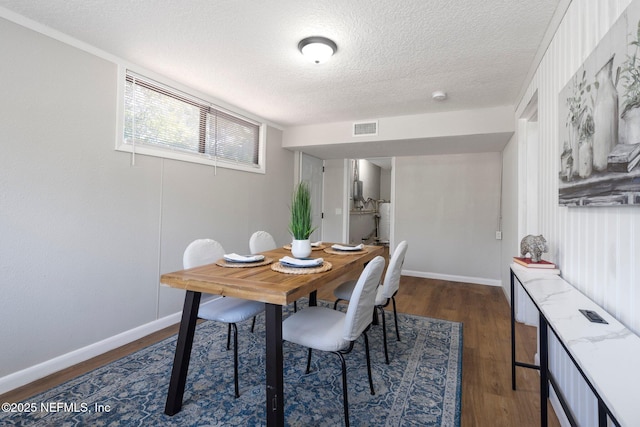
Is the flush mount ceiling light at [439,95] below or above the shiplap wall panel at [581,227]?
above

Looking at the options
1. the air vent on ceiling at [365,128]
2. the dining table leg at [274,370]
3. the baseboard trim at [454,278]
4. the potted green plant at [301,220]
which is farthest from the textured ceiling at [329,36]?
the baseboard trim at [454,278]

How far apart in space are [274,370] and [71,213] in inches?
74.2

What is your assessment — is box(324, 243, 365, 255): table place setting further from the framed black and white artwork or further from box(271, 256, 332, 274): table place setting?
the framed black and white artwork

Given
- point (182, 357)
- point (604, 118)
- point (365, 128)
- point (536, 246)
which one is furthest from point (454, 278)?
point (182, 357)

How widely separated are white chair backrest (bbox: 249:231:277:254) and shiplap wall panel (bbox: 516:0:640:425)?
7.27 ft

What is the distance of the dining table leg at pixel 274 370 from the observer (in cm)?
134

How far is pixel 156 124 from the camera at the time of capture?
8.98ft

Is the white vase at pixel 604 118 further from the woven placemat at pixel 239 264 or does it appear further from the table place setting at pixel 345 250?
the woven placemat at pixel 239 264

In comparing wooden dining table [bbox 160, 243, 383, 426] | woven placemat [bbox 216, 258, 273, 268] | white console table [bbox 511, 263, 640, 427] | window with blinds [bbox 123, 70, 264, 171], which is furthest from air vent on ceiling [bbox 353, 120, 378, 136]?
white console table [bbox 511, 263, 640, 427]

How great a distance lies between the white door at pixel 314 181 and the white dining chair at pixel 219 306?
2.78 metres

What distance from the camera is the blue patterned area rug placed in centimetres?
157

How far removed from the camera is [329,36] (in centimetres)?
203

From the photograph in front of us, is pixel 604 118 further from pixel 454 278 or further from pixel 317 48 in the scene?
pixel 454 278

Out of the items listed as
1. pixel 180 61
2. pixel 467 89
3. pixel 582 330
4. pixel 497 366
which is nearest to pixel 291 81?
pixel 180 61
